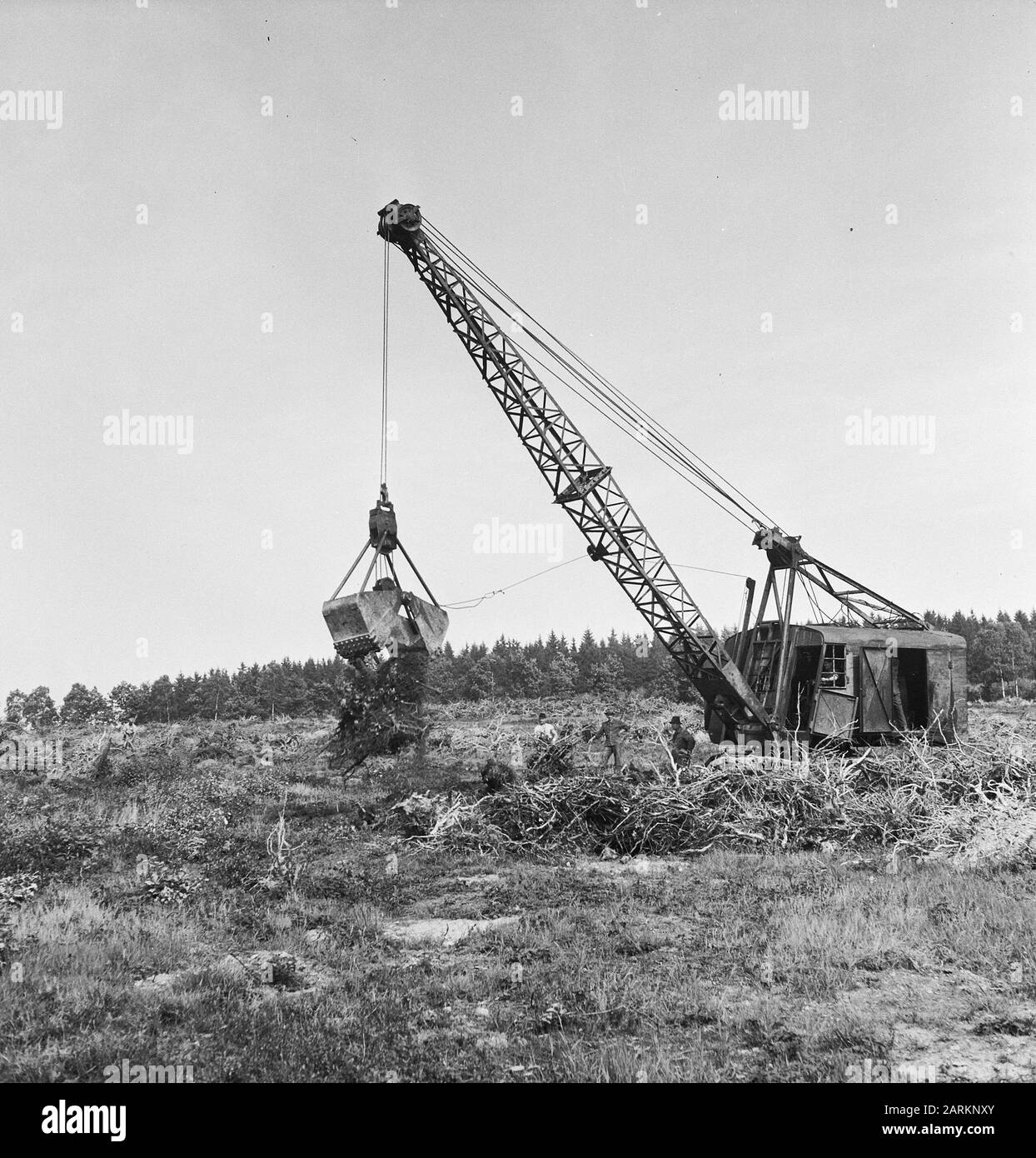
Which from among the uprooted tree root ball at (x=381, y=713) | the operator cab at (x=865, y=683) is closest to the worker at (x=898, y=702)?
the operator cab at (x=865, y=683)

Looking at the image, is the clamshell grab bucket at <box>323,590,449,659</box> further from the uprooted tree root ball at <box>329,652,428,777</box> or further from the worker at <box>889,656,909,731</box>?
the worker at <box>889,656,909,731</box>

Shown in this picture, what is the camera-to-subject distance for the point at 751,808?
33.9 ft

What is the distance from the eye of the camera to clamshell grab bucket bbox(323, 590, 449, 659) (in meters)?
11.7

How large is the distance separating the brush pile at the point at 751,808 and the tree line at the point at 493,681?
29.3 metres

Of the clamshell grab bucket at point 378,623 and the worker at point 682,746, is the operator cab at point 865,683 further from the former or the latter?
the clamshell grab bucket at point 378,623

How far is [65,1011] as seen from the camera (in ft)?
15.4

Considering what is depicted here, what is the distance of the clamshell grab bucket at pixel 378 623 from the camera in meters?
11.7

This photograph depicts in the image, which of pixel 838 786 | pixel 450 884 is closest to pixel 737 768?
pixel 838 786

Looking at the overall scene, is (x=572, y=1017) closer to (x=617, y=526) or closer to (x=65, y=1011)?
(x=65, y=1011)

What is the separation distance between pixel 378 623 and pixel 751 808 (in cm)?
588

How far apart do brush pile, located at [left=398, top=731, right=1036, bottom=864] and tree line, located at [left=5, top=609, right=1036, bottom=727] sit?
29.3 meters

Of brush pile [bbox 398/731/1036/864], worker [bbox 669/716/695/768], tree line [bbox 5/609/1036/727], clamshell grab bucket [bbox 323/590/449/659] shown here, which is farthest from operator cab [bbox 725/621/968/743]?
tree line [bbox 5/609/1036/727]

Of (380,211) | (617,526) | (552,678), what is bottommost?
(552,678)
